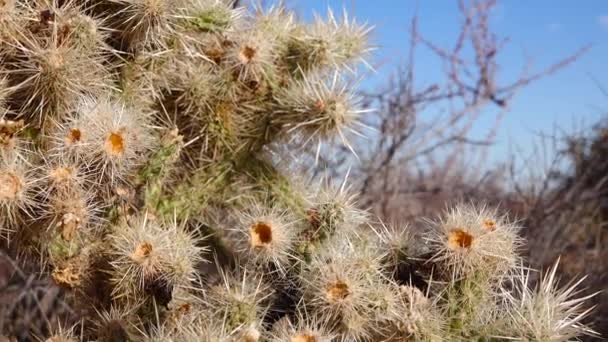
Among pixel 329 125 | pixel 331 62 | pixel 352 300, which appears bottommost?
pixel 352 300

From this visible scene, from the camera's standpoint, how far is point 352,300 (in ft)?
5.82

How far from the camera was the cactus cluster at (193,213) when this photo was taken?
1.85 meters

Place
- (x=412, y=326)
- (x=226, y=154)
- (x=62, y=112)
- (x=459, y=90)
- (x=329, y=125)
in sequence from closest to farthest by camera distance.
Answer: (x=412, y=326)
(x=62, y=112)
(x=329, y=125)
(x=226, y=154)
(x=459, y=90)

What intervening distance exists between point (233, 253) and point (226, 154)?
1.19ft

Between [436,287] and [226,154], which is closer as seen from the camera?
[436,287]

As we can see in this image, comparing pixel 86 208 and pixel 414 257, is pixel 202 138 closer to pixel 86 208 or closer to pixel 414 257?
pixel 86 208

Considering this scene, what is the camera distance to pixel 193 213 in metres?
2.44

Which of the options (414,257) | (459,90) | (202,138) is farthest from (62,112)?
(459,90)

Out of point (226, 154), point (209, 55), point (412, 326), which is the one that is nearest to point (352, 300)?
point (412, 326)

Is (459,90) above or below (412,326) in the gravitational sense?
above

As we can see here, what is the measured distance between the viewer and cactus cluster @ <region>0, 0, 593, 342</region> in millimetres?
1846

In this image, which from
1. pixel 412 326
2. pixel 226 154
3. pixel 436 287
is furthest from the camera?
pixel 226 154

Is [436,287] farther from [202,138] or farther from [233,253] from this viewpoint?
[202,138]

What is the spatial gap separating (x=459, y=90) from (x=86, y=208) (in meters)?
3.95
